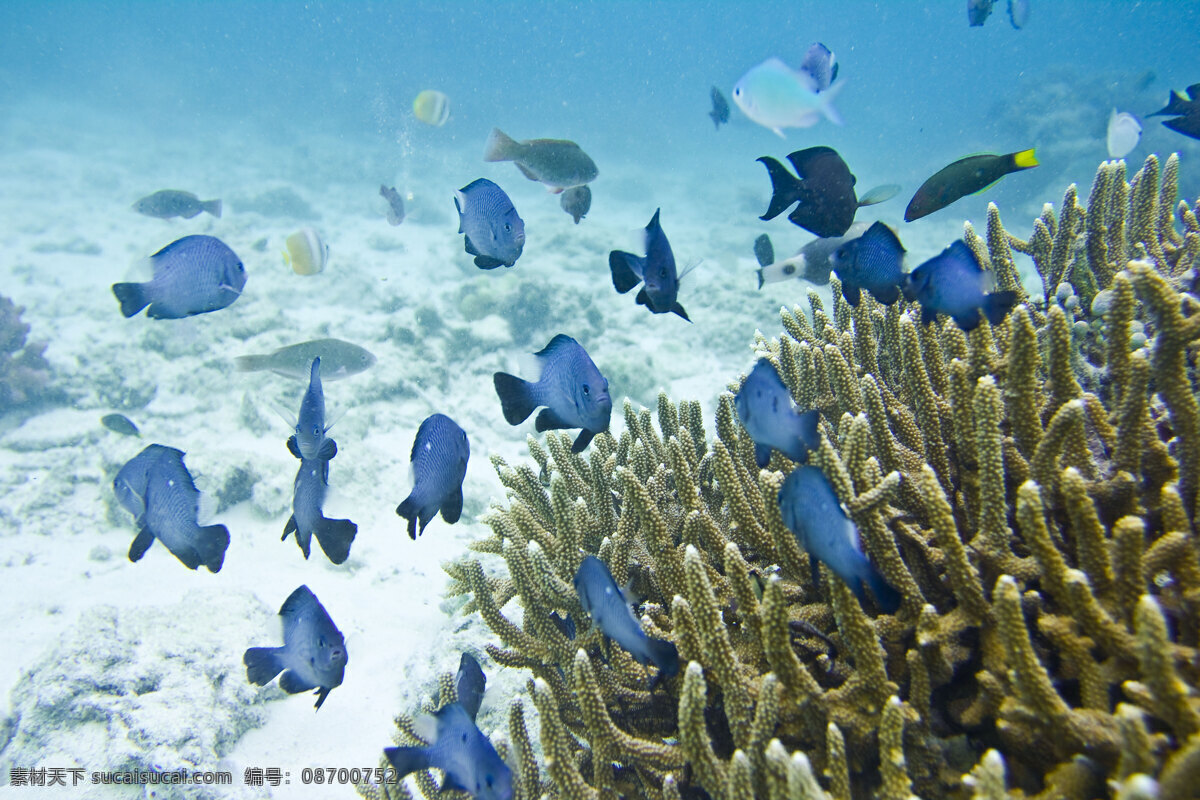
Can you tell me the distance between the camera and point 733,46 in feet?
319

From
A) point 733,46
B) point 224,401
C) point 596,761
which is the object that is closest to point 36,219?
point 224,401

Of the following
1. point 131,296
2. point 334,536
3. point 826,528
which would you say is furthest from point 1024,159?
point 131,296

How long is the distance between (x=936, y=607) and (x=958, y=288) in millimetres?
1188

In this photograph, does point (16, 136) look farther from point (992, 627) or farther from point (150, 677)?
point (992, 627)

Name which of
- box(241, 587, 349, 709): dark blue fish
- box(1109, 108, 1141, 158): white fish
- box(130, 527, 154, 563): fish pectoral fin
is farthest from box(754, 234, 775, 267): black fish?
box(1109, 108, 1141, 158): white fish

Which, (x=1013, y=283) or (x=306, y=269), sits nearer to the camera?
(x=1013, y=283)

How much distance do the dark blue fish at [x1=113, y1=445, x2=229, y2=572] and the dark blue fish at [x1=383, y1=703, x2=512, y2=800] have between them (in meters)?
1.37

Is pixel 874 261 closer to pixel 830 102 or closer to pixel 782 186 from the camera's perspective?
pixel 782 186

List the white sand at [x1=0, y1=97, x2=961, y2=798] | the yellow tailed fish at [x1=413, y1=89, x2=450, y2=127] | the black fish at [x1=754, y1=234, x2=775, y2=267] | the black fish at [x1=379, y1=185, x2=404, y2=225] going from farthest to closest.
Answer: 1. the yellow tailed fish at [x1=413, y1=89, x2=450, y2=127]
2. the black fish at [x1=379, y1=185, x2=404, y2=225]
3. the black fish at [x1=754, y1=234, x2=775, y2=267]
4. the white sand at [x1=0, y1=97, x2=961, y2=798]

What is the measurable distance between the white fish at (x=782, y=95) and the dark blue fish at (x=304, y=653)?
3.78m

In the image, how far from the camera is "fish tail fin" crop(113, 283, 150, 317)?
2.78 meters

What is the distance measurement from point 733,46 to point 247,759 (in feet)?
387

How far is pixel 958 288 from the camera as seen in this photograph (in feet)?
6.78

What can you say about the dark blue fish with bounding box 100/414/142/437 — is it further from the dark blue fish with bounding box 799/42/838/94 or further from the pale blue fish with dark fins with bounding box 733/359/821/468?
the dark blue fish with bounding box 799/42/838/94
